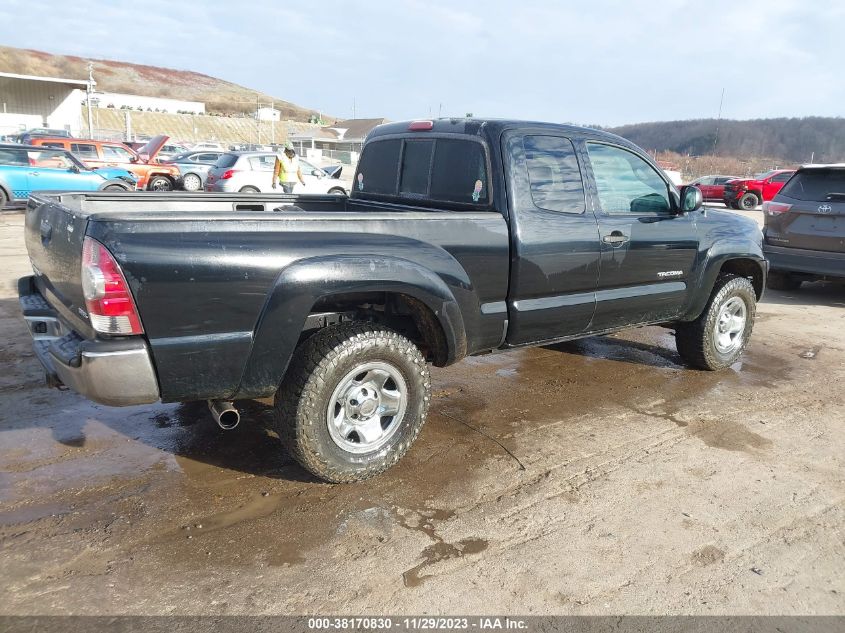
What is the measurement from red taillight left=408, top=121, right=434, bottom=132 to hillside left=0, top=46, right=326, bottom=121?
123 m

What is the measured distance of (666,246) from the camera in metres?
4.78

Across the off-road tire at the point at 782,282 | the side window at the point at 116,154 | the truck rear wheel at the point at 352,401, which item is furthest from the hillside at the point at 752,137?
the truck rear wheel at the point at 352,401

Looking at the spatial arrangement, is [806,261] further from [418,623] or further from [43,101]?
[43,101]

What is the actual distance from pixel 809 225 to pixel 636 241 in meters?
5.17

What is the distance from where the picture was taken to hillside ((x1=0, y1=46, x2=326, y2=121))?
383ft

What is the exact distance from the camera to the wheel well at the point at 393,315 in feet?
11.6

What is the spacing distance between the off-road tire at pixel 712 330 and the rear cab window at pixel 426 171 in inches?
98.0

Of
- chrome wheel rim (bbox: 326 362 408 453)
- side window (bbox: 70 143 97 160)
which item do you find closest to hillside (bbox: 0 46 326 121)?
side window (bbox: 70 143 97 160)

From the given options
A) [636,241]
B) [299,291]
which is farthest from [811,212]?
[299,291]

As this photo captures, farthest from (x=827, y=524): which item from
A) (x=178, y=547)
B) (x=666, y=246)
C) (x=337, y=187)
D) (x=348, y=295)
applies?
(x=337, y=187)

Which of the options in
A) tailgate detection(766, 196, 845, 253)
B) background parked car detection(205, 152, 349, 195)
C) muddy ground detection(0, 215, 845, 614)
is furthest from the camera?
background parked car detection(205, 152, 349, 195)

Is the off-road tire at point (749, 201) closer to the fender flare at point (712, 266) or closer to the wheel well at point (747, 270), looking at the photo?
the wheel well at point (747, 270)

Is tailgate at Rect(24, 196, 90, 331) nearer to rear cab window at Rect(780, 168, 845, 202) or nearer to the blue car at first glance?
rear cab window at Rect(780, 168, 845, 202)

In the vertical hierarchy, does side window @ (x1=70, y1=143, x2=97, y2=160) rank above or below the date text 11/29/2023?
above
